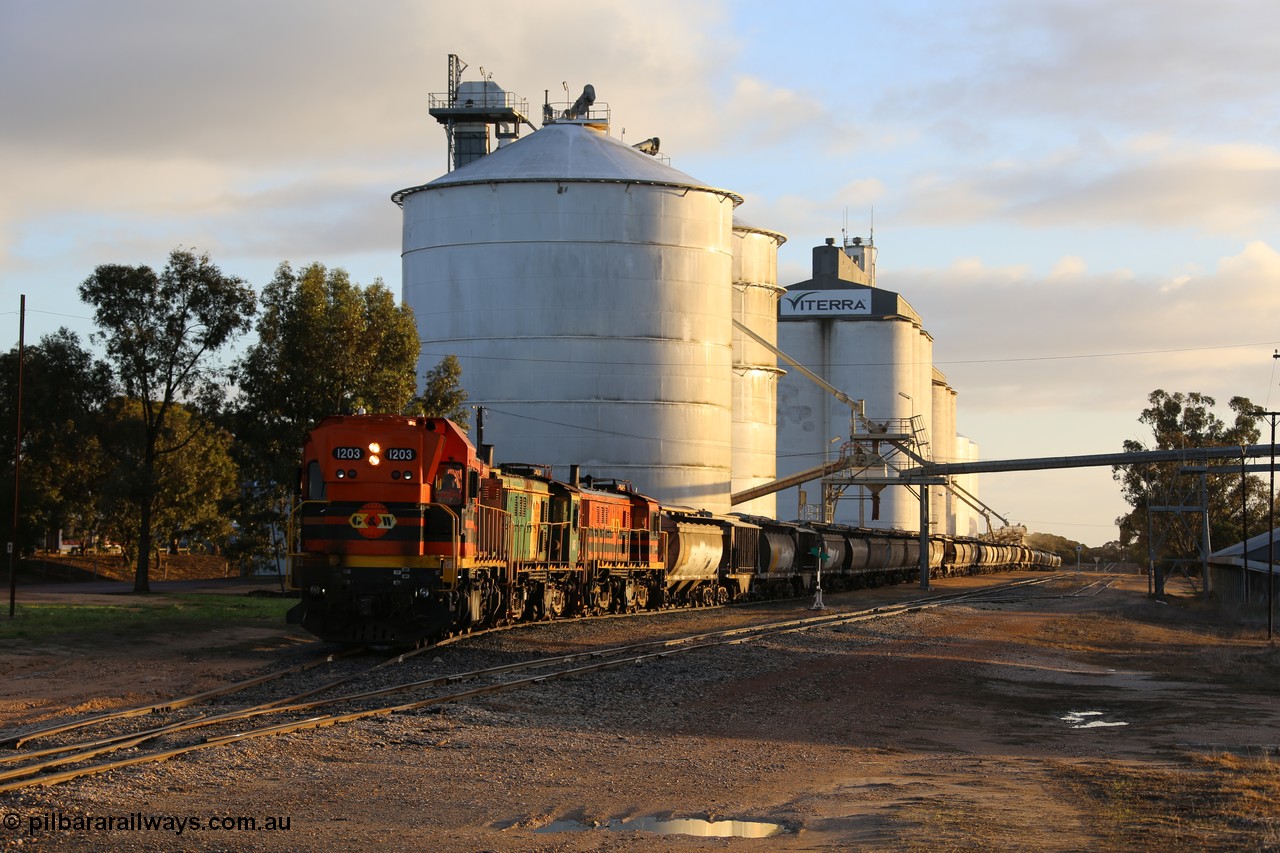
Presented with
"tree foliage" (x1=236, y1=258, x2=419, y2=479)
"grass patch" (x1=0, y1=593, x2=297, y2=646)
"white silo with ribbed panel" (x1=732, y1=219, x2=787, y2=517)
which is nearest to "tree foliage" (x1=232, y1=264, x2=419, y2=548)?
"tree foliage" (x1=236, y1=258, x2=419, y2=479)

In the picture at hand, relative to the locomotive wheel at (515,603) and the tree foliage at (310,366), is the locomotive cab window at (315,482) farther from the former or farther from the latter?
the tree foliage at (310,366)

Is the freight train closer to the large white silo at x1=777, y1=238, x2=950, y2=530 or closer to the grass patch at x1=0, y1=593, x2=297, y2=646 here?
the grass patch at x1=0, y1=593, x2=297, y2=646

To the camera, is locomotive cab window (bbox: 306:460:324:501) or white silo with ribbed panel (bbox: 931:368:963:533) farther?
white silo with ribbed panel (bbox: 931:368:963:533)

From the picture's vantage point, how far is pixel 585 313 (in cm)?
6944

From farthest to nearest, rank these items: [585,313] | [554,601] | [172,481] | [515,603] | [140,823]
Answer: [585,313] → [172,481] → [554,601] → [515,603] → [140,823]

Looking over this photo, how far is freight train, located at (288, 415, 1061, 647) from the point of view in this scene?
2728 centimetres

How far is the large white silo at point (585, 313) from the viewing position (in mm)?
69188

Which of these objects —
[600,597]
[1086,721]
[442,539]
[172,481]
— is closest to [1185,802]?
[1086,721]

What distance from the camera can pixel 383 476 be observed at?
2756cm

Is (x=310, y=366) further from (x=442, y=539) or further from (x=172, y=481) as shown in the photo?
(x=442, y=539)

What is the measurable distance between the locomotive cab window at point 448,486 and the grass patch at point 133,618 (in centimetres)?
863

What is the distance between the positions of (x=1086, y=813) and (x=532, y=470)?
91.0ft

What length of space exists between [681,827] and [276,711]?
7.61 metres

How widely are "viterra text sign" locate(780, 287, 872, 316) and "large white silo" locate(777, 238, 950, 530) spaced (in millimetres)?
86
